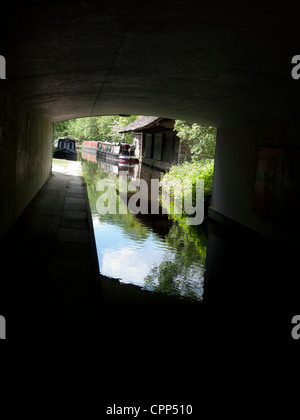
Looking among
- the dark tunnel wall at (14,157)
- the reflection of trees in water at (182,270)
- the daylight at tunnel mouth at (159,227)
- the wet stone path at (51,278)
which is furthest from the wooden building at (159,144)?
the wet stone path at (51,278)

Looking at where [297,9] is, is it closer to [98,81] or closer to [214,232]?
[98,81]

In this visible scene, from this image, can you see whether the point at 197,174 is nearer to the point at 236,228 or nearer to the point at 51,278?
the point at 236,228

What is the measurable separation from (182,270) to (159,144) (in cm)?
2523

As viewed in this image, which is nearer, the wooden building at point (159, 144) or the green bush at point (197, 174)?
the green bush at point (197, 174)

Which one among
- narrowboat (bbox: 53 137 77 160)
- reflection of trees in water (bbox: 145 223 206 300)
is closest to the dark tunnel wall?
reflection of trees in water (bbox: 145 223 206 300)

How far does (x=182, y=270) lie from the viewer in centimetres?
762

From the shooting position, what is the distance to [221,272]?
25.1 feet

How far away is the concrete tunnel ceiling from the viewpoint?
3357 millimetres

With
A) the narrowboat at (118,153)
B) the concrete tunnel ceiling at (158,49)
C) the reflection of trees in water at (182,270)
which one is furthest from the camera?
the narrowboat at (118,153)

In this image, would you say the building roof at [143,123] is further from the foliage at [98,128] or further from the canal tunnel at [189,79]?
the foliage at [98,128]

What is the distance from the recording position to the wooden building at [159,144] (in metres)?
24.1

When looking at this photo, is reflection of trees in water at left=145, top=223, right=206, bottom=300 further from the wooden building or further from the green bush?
the wooden building

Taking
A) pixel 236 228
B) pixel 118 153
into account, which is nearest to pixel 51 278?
pixel 236 228

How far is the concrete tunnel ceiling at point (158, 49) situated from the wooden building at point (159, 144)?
15.3 meters
